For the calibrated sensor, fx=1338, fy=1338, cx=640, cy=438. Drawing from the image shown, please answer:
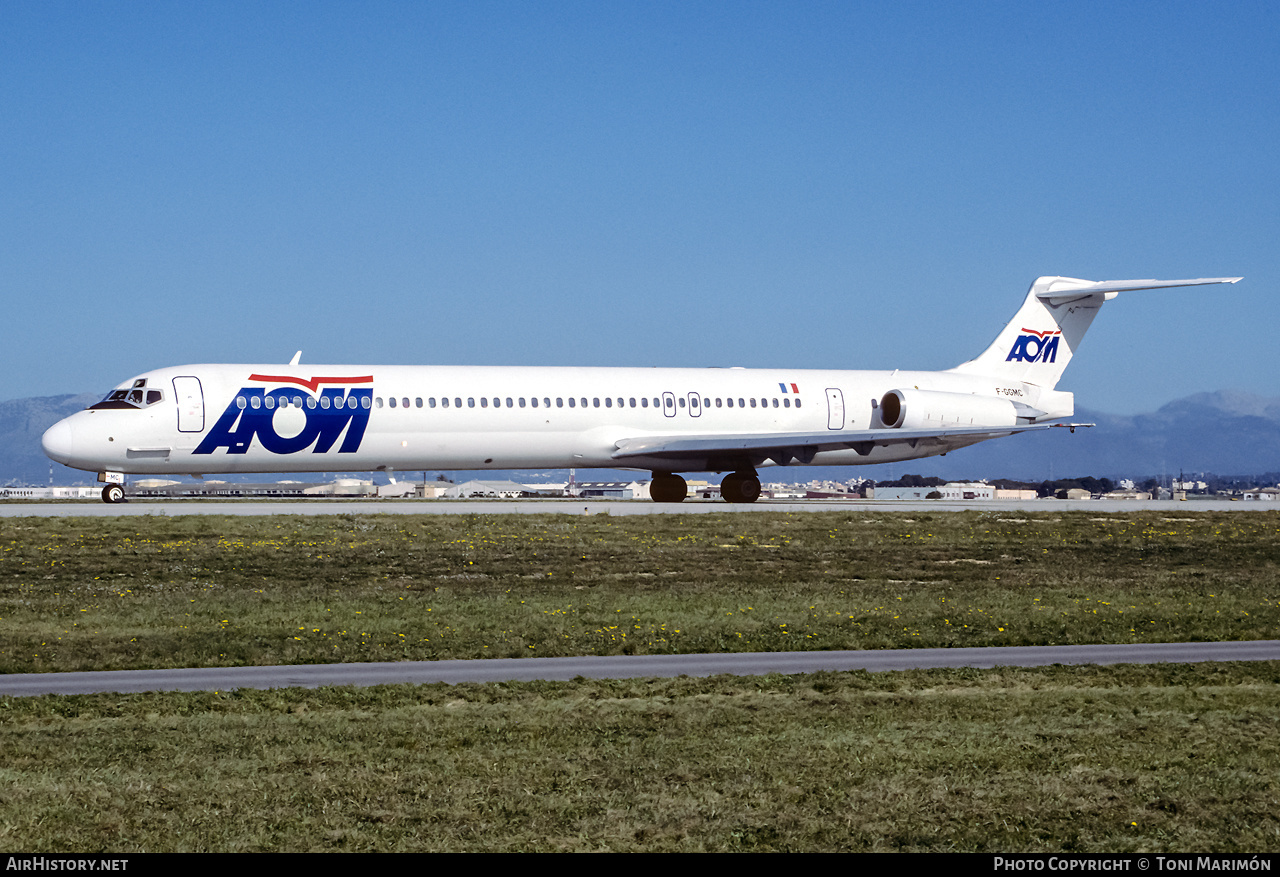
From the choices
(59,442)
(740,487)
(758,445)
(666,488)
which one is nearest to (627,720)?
(59,442)

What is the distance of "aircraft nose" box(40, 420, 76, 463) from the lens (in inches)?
1468

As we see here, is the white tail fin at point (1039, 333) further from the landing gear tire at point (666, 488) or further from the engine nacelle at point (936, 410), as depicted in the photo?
the landing gear tire at point (666, 488)

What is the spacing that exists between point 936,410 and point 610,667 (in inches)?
1355

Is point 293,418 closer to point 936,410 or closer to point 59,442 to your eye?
point 59,442

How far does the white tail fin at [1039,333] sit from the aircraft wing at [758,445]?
273 inches

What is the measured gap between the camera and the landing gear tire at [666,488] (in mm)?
47938

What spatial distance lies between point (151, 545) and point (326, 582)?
23.6 ft

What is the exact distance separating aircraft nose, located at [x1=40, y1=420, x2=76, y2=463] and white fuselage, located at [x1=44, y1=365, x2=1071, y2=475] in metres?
0.04

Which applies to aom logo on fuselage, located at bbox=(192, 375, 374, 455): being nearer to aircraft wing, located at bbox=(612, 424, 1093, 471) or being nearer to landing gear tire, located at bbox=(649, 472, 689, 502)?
aircraft wing, located at bbox=(612, 424, 1093, 471)

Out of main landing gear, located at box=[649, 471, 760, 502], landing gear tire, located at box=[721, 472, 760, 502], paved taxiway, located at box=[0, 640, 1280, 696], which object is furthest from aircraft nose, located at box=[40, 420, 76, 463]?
paved taxiway, located at box=[0, 640, 1280, 696]

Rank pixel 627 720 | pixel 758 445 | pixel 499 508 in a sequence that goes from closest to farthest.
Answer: pixel 627 720
pixel 499 508
pixel 758 445

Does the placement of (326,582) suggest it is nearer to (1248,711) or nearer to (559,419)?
(1248,711)

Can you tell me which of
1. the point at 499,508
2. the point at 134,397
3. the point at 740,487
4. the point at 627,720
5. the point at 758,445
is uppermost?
the point at 134,397

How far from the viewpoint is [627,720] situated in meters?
12.8
